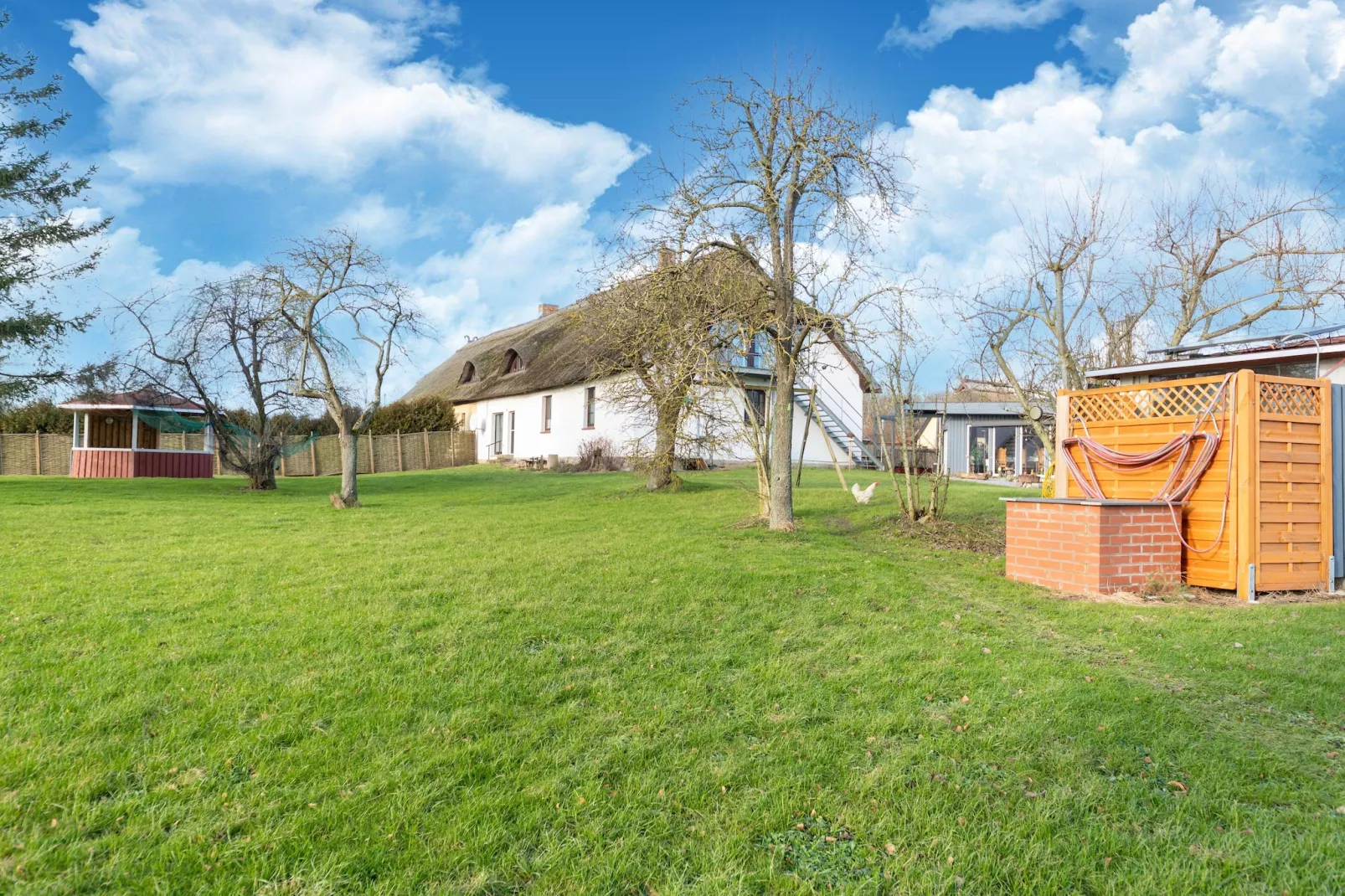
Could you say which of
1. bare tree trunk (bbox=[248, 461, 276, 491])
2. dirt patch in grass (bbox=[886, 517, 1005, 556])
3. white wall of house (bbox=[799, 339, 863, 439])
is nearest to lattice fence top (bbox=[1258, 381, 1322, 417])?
dirt patch in grass (bbox=[886, 517, 1005, 556])

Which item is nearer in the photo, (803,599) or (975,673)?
(975,673)

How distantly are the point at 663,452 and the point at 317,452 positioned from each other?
19.1 meters

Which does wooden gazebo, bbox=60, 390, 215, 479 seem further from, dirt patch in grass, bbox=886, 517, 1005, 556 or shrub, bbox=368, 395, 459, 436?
dirt patch in grass, bbox=886, 517, 1005, 556

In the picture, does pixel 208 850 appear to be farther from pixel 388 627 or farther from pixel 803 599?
pixel 803 599

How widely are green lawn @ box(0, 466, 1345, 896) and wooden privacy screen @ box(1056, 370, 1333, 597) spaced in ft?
2.83

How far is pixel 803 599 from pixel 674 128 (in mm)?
7239

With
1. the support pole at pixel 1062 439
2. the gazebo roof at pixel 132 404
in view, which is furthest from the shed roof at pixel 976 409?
the gazebo roof at pixel 132 404

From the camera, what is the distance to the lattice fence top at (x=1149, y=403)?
7.73m

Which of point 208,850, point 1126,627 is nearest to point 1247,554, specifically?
point 1126,627

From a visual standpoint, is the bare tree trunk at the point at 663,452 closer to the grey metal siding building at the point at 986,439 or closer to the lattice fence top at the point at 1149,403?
the lattice fence top at the point at 1149,403

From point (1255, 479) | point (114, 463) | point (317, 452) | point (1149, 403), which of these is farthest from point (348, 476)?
point (317, 452)

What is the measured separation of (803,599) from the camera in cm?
628

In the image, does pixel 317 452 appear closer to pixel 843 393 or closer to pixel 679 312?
pixel 843 393

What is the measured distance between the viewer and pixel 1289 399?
7691 millimetres
